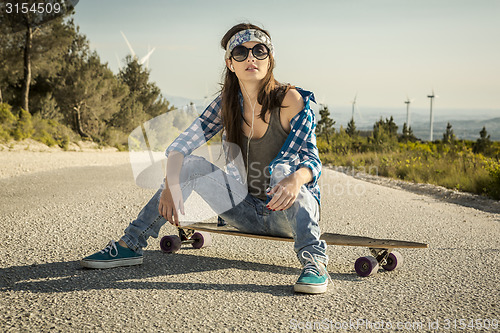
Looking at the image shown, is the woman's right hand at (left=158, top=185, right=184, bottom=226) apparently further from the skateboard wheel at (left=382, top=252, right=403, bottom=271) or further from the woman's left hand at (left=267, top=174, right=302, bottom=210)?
the skateboard wheel at (left=382, top=252, right=403, bottom=271)

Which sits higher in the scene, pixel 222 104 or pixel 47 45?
pixel 47 45

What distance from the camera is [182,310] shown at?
2316mm

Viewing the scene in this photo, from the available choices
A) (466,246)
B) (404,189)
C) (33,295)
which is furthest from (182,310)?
(404,189)

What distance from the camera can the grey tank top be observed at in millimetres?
2883

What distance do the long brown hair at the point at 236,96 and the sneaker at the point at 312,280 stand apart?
90cm

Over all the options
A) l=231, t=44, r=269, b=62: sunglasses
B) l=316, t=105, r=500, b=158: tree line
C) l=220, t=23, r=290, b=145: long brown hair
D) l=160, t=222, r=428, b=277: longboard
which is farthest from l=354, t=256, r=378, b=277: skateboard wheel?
l=316, t=105, r=500, b=158: tree line

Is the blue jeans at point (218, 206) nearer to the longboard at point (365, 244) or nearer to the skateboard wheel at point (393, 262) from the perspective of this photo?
the longboard at point (365, 244)

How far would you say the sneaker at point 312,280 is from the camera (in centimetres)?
255

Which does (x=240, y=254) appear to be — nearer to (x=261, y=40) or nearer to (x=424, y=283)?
(x=424, y=283)

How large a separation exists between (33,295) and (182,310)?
814 mm

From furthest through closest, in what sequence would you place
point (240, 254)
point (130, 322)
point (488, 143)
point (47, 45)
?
point (47, 45)
point (488, 143)
point (240, 254)
point (130, 322)

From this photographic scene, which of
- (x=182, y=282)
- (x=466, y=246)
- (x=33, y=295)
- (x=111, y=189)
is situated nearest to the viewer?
(x=33, y=295)

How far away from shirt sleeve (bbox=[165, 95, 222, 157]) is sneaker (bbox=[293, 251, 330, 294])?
39.0 inches

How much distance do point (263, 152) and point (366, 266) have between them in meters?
0.94
